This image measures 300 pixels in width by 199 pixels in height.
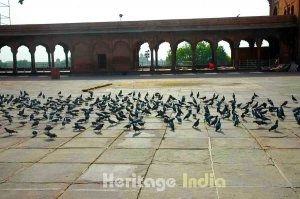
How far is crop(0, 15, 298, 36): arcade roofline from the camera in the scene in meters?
29.3

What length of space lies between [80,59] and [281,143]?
1163 inches

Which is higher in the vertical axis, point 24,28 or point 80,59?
point 24,28

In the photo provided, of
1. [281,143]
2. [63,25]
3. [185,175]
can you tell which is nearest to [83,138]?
[185,175]

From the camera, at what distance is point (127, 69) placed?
31.9 metres

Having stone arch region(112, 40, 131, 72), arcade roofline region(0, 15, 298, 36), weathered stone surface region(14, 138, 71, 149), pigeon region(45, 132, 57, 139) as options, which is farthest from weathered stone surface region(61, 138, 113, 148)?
stone arch region(112, 40, 131, 72)

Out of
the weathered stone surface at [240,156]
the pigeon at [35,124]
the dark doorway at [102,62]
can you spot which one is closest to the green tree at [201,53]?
the dark doorway at [102,62]

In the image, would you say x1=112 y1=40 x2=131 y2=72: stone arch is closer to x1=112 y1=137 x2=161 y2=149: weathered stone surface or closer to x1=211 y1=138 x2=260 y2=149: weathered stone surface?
x1=112 y1=137 x2=161 y2=149: weathered stone surface

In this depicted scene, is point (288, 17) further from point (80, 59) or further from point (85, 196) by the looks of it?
point (85, 196)

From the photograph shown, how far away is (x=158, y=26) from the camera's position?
30172mm

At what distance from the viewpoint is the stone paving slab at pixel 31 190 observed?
9.75 feet

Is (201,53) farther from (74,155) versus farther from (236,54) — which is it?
(74,155)

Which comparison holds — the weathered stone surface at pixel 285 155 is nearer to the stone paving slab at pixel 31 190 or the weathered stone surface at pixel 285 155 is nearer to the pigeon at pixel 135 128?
the pigeon at pixel 135 128

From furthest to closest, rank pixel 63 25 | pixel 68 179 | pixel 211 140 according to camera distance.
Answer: pixel 63 25 < pixel 211 140 < pixel 68 179

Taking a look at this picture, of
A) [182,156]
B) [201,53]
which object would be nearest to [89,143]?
[182,156]
